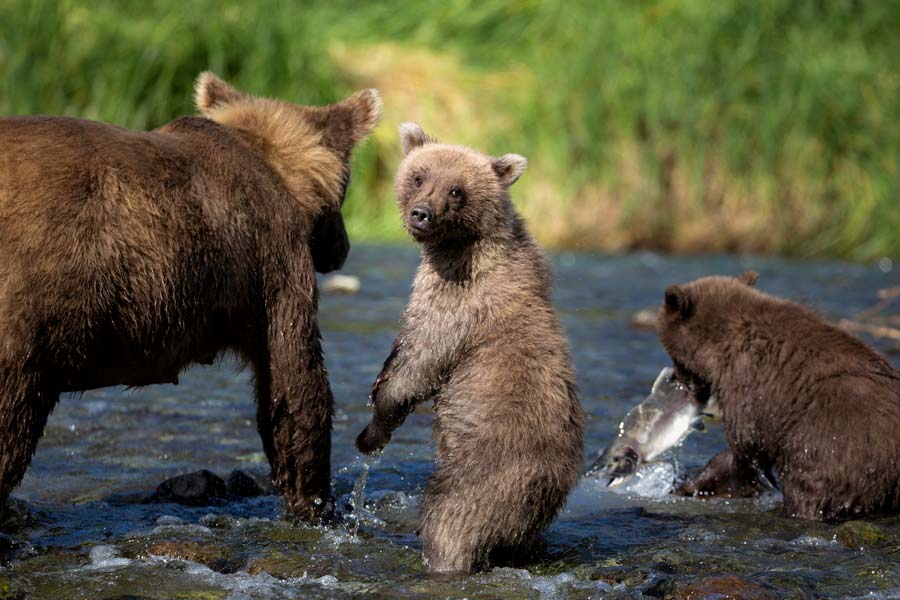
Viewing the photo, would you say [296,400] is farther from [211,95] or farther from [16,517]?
[211,95]

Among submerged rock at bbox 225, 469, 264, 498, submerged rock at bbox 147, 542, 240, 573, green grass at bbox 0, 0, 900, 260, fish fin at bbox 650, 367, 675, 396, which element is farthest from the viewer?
green grass at bbox 0, 0, 900, 260

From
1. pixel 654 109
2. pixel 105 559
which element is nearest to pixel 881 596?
pixel 105 559

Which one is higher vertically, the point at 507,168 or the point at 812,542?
the point at 507,168

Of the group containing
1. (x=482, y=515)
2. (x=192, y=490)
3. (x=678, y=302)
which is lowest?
(x=192, y=490)

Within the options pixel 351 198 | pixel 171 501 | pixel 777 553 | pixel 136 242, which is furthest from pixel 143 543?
pixel 351 198

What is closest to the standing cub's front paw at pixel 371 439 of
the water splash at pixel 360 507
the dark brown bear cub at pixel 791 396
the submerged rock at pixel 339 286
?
the water splash at pixel 360 507

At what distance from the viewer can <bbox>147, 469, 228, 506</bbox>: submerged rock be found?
20.6 ft

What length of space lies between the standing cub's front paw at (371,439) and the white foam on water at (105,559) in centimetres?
111

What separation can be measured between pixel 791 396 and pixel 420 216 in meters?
2.07

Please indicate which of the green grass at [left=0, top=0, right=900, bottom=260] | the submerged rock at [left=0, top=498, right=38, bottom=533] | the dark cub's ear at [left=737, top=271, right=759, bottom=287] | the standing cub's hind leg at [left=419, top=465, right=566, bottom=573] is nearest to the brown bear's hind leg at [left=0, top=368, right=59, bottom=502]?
the submerged rock at [left=0, top=498, right=38, bottom=533]

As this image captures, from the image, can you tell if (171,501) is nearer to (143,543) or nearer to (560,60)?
(143,543)

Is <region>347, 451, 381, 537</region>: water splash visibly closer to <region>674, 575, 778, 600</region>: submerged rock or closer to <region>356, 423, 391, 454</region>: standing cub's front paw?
<region>356, 423, 391, 454</region>: standing cub's front paw

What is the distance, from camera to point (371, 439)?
5.84 meters

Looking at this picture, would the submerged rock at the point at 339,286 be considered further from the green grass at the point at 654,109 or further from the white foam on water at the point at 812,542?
the white foam on water at the point at 812,542
